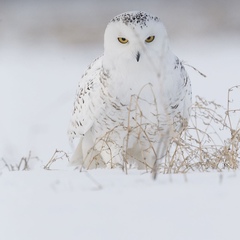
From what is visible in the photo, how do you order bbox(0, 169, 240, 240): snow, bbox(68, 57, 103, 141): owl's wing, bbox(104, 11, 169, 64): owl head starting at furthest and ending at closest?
bbox(68, 57, 103, 141): owl's wing, bbox(104, 11, 169, 64): owl head, bbox(0, 169, 240, 240): snow

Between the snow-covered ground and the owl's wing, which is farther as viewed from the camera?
the owl's wing

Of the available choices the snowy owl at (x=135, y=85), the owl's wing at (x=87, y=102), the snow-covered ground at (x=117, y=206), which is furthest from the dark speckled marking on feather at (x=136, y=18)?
the snow-covered ground at (x=117, y=206)

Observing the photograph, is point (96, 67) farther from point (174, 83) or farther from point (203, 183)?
point (203, 183)

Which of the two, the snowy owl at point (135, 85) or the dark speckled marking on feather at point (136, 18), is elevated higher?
the dark speckled marking on feather at point (136, 18)

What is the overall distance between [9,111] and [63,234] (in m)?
7.00

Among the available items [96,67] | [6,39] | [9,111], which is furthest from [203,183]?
[6,39]

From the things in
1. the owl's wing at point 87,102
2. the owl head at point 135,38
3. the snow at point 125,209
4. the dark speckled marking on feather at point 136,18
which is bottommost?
the snow at point 125,209

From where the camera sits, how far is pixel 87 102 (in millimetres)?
4422

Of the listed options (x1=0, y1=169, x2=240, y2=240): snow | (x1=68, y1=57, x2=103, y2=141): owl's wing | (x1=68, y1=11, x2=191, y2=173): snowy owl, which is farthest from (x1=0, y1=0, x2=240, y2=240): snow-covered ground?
(x1=68, y1=57, x2=103, y2=141): owl's wing

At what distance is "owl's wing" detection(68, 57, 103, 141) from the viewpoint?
433cm

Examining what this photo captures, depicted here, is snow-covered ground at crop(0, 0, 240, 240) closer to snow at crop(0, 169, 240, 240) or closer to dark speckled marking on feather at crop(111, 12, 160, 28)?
snow at crop(0, 169, 240, 240)

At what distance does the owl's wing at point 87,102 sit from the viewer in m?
4.33

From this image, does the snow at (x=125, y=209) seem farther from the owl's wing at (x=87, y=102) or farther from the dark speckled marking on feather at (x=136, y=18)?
the owl's wing at (x=87, y=102)

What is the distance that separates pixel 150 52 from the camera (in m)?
4.12
